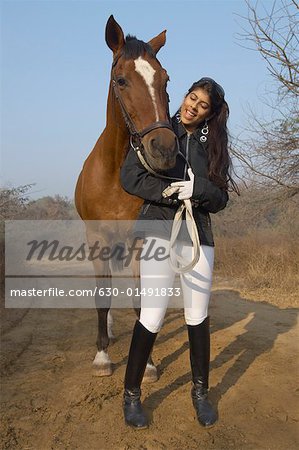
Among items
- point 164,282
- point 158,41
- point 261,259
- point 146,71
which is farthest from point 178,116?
point 261,259

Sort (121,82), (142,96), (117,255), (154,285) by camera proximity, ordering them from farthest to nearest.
A: (117,255) < (121,82) < (142,96) < (154,285)

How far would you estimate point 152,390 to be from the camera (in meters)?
3.10

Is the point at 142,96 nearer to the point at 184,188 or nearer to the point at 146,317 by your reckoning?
the point at 184,188

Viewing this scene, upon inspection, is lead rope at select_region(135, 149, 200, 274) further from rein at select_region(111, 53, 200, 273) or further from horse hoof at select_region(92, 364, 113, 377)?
horse hoof at select_region(92, 364, 113, 377)

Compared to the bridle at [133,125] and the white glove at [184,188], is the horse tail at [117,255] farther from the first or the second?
the white glove at [184,188]

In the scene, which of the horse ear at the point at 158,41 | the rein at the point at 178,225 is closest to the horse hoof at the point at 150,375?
the rein at the point at 178,225

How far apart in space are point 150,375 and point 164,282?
119cm

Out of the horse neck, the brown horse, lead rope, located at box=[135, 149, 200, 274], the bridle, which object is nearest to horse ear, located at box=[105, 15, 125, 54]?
the brown horse

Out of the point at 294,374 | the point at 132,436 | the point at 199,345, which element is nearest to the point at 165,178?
the point at 199,345

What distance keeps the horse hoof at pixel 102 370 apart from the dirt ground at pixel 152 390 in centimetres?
7

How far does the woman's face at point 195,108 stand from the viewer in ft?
8.34

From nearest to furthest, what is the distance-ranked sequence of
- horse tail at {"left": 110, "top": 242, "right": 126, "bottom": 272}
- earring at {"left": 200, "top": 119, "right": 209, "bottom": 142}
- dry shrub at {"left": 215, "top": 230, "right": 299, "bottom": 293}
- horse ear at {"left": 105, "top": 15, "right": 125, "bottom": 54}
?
1. earring at {"left": 200, "top": 119, "right": 209, "bottom": 142}
2. horse ear at {"left": 105, "top": 15, "right": 125, "bottom": 54}
3. horse tail at {"left": 110, "top": 242, "right": 126, "bottom": 272}
4. dry shrub at {"left": 215, "top": 230, "right": 299, "bottom": 293}

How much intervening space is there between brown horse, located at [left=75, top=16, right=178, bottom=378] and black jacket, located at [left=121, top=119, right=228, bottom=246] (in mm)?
106

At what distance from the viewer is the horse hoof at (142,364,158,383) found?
331 centimetres
